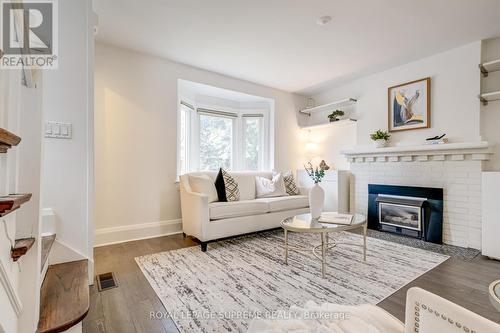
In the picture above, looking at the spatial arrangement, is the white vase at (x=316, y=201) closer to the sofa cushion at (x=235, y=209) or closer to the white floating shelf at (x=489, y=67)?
the sofa cushion at (x=235, y=209)

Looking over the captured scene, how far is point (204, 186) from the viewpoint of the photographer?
3104mm

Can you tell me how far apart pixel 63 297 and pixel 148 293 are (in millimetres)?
654

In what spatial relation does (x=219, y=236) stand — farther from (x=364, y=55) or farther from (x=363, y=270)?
(x=364, y=55)

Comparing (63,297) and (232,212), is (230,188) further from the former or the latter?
(63,297)

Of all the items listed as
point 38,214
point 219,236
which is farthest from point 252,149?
point 38,214

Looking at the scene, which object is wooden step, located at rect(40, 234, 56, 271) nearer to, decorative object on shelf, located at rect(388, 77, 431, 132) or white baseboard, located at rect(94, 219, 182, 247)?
white baseboard, located at rect(94, 219, 182, 247)

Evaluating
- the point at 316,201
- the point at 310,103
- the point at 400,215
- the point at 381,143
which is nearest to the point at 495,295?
the point at 316,201

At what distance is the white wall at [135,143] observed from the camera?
299 cm

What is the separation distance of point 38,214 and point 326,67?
388 centimetres

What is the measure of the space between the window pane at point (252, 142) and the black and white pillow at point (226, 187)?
5.10 ft

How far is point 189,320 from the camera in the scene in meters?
1.51

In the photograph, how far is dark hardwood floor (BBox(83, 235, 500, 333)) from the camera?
1488 millimetres

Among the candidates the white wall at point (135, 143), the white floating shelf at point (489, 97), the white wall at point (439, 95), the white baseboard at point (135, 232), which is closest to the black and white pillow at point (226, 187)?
the white wall at point (135, 143)

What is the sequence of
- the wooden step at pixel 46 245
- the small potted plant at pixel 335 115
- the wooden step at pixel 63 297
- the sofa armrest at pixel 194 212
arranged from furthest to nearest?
the small potted plant at pixel 335 115
the sofa armrest at pixel 194 212
the wooden step at pixel 46 245
the wooden step at pixel 63 297
